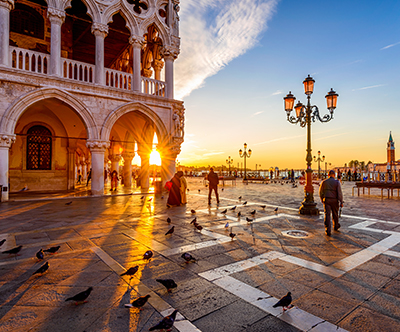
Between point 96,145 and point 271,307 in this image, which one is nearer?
point 271,307

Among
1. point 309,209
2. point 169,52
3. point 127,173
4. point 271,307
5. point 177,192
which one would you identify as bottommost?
point 271,307

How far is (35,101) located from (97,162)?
13.1 feet

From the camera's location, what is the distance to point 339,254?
4.24 metres

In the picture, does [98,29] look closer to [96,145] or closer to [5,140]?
[96,145]

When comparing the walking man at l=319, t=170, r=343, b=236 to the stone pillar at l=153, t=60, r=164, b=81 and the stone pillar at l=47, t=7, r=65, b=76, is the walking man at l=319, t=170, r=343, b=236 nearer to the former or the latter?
the stone pillar at l=47, t=7, r=65, b=76

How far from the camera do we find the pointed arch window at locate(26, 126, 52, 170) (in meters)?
15.1

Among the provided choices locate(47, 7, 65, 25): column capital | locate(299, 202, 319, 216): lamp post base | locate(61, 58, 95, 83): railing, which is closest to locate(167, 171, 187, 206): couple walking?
locate(299, 202, 319, 216): lamp post base

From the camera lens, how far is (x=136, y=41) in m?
13.9

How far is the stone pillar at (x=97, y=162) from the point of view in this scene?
12.5 metres

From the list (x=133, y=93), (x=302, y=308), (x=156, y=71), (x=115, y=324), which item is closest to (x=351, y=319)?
(x=302, y=308)

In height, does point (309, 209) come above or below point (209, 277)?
above

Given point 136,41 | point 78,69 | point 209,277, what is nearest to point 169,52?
point 136,41

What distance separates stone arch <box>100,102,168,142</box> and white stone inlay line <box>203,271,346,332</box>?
453 inches

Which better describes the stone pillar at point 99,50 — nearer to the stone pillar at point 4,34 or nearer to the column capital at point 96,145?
the column capital at point 96,145
